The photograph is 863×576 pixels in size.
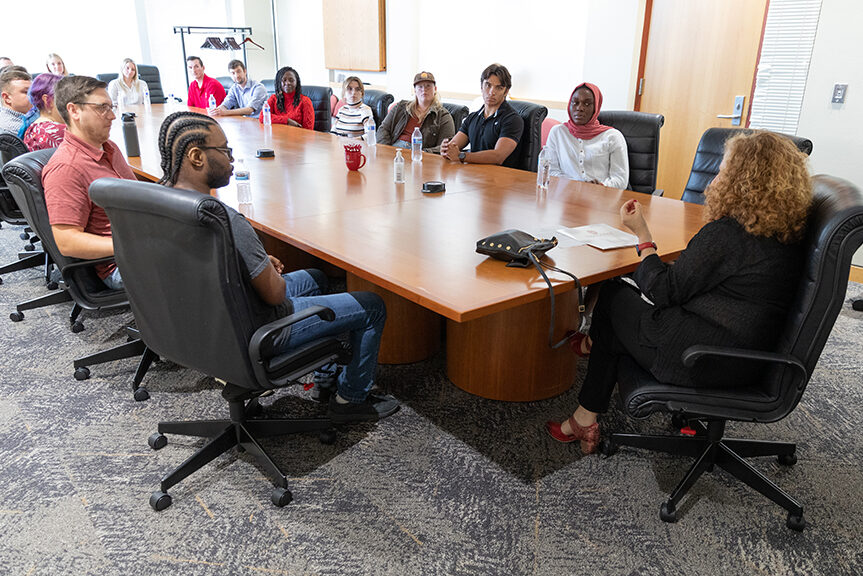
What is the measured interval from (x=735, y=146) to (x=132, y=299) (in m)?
1.78

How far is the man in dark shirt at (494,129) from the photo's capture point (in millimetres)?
3727

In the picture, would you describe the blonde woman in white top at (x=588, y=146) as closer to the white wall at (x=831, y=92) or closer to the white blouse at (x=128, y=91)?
the white wall at (x=831, y=92)

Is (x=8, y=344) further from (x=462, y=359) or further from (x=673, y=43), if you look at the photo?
(x=673, y=43)

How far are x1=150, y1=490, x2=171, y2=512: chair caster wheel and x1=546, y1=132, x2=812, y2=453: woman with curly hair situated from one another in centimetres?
148

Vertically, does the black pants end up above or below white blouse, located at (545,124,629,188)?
below

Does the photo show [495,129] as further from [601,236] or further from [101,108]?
[101,108]

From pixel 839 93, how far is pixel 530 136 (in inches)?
73.0

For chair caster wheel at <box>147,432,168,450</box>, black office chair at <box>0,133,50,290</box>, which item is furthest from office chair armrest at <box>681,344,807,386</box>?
black office chair at <box>0,133,50,290</box>

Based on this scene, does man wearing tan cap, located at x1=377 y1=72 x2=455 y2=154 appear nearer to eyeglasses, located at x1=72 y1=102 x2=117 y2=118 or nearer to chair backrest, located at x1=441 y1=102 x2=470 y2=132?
chair backrest, located at x1=441 y1=102 x2=470 y2=132

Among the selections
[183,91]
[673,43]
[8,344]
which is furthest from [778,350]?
[183,91]

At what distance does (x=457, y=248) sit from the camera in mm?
2051

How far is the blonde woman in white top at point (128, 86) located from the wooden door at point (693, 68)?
5.13 m

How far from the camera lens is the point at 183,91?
9.80 meters

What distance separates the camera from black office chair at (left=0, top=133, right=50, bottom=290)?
3346 mm
